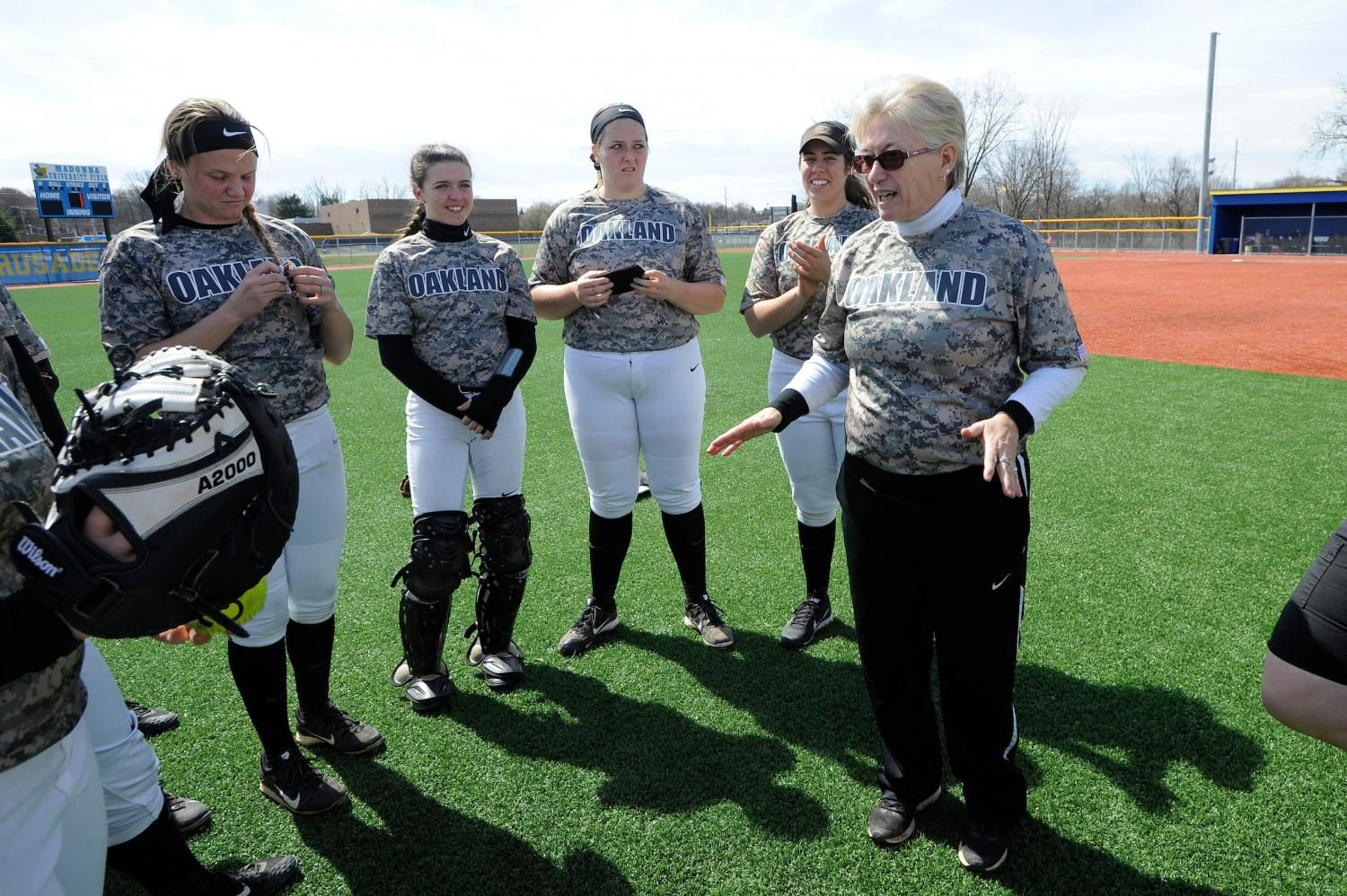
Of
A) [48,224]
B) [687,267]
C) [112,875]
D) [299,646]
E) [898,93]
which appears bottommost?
[112,875]

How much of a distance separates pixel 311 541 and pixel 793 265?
233cm

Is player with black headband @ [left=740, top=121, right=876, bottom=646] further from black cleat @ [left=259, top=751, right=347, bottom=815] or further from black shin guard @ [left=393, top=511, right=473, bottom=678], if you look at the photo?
black cleat @ [left=259, top=751, right=347, bottom=815]

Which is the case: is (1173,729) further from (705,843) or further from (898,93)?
(898,93)

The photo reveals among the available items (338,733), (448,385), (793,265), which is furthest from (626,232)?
(338,733)

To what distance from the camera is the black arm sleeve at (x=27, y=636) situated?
120 cm

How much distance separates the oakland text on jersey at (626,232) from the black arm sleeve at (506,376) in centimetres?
51

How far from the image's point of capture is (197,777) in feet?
9.94

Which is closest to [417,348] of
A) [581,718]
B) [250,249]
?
[250,249]

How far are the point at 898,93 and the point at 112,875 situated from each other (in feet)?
11.2

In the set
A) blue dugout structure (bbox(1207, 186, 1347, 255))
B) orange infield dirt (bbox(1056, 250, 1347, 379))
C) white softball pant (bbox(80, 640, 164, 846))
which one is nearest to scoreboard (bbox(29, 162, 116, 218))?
orange infield dirt (bbox(1056, 250, 1347, 379))

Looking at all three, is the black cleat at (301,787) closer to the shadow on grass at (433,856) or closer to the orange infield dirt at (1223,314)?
the shadow on grass at (433,856)

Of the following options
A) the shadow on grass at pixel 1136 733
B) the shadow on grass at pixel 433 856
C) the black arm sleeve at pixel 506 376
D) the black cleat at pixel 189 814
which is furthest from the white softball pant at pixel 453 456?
the shadow on grass at pixel 1136 733

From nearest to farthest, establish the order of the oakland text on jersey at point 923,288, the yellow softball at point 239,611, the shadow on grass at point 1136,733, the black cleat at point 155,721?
1. the yellow softball at point 239,611
2. the oakland text on jersey at point 923,288
3. the shadow on grass at point 1136,733
4. the black cleat at point 155,721

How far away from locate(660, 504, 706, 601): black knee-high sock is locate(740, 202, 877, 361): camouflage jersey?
929mm
